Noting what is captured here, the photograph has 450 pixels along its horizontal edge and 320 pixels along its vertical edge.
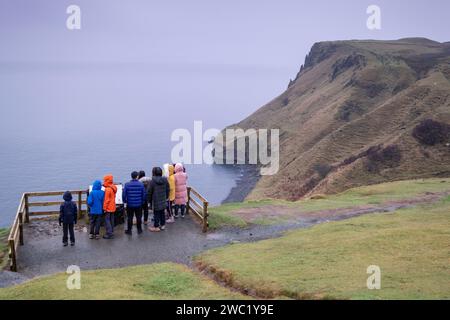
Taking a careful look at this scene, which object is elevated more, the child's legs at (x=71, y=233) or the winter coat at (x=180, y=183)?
the winter coat at (x=180, y=183)

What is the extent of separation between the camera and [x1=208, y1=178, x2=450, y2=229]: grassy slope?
27.7 meters

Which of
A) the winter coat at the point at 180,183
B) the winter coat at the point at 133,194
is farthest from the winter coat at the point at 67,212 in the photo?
the winter coat at the point at 180,183

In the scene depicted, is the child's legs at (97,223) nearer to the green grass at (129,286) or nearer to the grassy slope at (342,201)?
the green grass at (129,286)

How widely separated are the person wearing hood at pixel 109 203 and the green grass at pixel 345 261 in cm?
458

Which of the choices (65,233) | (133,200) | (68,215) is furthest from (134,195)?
(65,233)

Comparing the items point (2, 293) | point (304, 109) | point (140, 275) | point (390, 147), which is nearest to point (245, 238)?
point (140, 275)

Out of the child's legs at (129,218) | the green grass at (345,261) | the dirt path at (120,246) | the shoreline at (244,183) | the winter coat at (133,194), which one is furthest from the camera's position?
the shoreline at (244,183)

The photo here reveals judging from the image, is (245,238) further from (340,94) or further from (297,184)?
(340,94)

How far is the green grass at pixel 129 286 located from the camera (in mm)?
16062

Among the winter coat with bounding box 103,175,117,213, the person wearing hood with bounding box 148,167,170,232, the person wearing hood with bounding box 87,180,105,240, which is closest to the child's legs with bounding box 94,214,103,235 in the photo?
the person wearing hood with bounding box 87,180,105,240

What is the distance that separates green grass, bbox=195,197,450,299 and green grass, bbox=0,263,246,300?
131 centimetres

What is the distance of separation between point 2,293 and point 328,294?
1047cm

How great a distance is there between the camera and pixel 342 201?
3628 centimetres

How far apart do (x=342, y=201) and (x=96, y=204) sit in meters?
19.4
